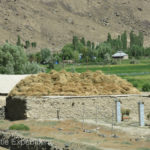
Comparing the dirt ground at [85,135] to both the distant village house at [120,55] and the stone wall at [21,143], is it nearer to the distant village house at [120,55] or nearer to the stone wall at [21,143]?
the stone wall at [21,143]

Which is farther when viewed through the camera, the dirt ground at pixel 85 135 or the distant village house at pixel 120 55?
the distant village house at pixel 120 55

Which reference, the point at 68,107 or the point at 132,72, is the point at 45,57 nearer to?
the point at 132,72

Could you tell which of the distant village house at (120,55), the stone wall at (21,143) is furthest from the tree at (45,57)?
the stone wall at (21,143)

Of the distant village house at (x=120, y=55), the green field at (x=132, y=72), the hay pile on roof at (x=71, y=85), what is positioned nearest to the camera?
the hay pile on roof at (x=71, y=85)

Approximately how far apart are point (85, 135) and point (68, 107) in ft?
27.8

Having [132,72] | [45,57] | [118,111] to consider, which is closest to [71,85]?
[118,111]

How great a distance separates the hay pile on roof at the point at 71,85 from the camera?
40.4m

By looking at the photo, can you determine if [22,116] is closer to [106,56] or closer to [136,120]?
[136,120]

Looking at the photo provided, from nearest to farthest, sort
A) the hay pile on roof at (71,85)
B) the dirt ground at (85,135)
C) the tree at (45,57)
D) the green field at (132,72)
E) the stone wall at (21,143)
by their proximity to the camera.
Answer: the dirt ground at (85,135) < the stone wall at (21,143) < the hay pile on roof at (71,85) < the green field at (132,72) < the tree at (45,57)

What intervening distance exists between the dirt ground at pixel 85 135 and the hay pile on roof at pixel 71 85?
3419mm

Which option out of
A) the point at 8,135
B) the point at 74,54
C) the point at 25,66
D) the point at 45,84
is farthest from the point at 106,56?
the point at 8,135

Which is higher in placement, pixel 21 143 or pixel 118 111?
pixel 118 111

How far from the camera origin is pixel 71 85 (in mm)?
41656

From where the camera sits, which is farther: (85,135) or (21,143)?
(85,135)
